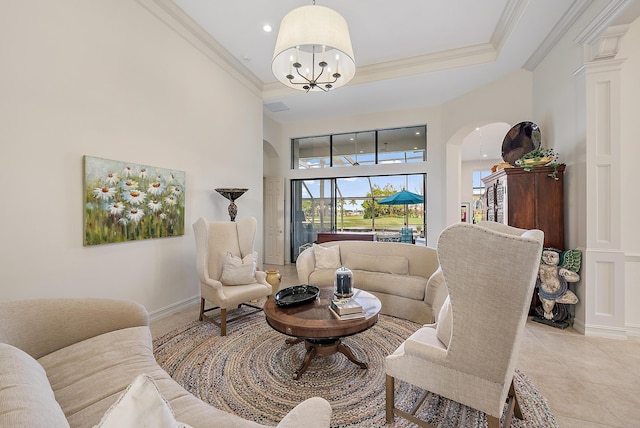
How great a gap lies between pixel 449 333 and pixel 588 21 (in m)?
3.68

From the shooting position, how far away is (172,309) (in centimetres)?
353

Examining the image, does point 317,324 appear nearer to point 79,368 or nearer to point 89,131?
point 79,368

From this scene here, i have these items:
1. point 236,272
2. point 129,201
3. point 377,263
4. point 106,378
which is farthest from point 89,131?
point 377,263

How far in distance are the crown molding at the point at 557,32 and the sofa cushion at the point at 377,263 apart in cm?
332

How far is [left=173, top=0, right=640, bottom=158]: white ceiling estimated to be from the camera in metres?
3.24

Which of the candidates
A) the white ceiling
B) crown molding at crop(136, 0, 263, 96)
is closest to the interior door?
the white ceiling

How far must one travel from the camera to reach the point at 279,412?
5.83 feet

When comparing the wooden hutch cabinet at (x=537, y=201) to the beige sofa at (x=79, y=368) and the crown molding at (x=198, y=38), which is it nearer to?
the beige sofa at (x=79, y=368)

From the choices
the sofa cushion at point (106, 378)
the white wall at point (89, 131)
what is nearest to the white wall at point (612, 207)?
the sofa cushion at point (106, 378)

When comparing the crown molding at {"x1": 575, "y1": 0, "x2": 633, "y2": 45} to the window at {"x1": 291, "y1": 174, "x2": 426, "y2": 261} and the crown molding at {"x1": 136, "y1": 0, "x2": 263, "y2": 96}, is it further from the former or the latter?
the crown molding at {"x1": 136, "y1": 0, "x2": 263, "y2": 96}

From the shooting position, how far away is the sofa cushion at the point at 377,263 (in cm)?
368

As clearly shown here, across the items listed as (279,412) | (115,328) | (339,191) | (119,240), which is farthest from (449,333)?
(339,191)

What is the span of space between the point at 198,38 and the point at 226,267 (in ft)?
10.4

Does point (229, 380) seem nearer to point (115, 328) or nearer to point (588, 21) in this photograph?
point (115, 328)
